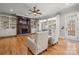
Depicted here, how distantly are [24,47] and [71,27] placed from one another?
1069mm

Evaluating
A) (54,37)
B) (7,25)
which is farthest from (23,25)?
(54,37)

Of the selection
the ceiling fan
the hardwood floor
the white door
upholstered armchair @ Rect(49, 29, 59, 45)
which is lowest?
the hardwood floor

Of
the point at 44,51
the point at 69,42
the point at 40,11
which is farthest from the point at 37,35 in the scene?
the point at 69,42

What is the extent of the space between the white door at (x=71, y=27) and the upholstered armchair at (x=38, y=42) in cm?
48

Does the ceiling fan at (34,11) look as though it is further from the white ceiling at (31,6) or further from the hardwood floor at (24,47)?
the hardwood floor at (24,47)

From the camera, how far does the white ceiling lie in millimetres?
2115

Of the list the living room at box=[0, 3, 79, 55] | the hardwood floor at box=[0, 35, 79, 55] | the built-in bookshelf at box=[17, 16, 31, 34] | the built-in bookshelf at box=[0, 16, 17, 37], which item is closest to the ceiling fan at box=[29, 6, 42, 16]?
the living room at box=[0, 3, 79, 55]

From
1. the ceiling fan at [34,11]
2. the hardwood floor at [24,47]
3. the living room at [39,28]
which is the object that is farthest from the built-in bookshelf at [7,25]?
the ceiling fan at [34,11]

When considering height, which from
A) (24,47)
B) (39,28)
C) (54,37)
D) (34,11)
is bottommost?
(24,47)

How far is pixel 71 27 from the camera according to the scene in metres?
2.26

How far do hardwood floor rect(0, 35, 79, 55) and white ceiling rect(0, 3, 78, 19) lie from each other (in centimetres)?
53

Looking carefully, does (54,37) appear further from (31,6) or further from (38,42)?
(31,6)

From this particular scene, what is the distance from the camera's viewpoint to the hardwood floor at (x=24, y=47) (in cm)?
213

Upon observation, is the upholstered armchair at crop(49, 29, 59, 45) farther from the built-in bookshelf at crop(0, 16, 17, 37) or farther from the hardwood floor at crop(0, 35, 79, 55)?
the built-in bookshelf at crop(0, 16, 17, 37)
